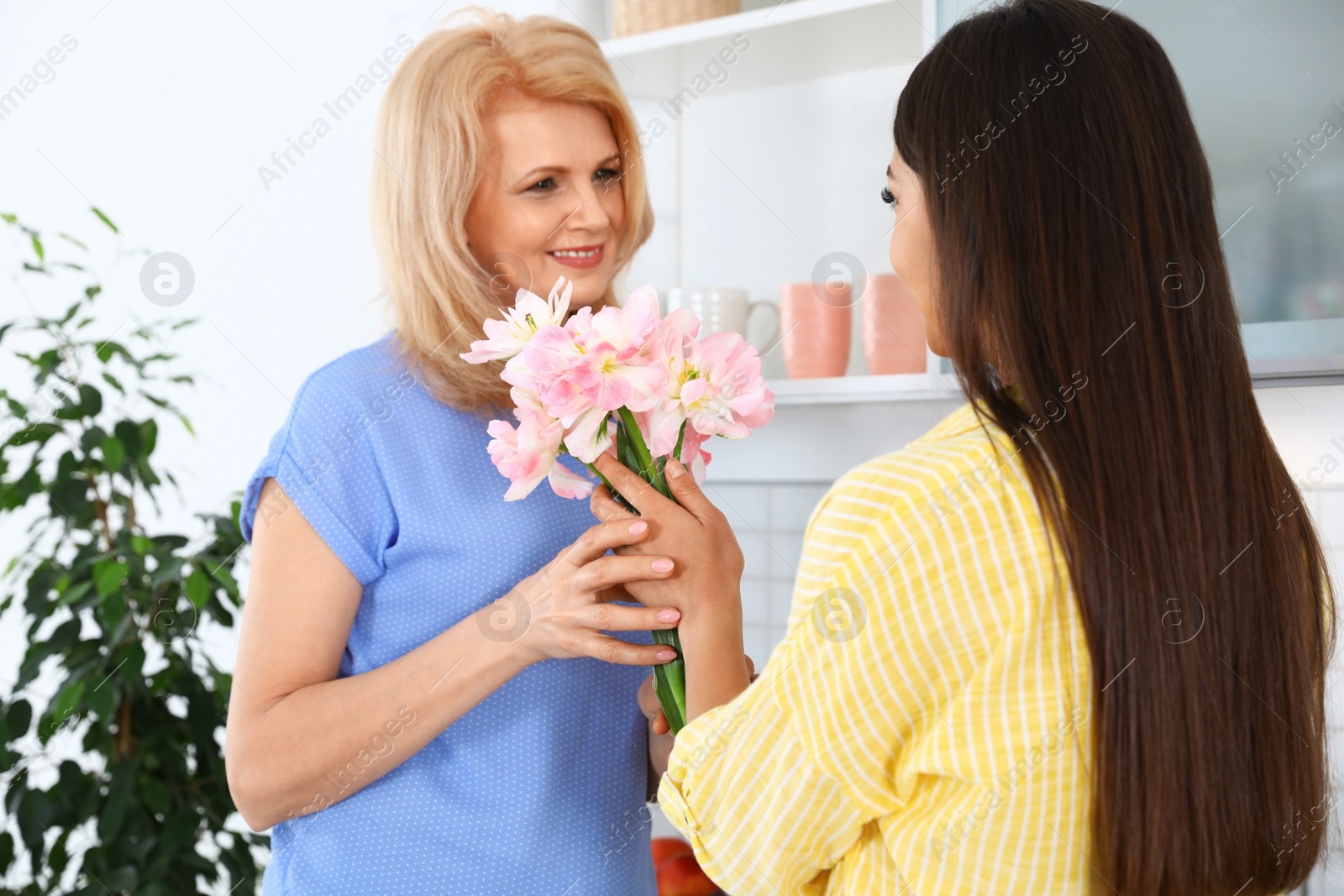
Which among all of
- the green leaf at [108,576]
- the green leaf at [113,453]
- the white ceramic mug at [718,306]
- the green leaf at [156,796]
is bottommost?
the green leaf at [156,796]

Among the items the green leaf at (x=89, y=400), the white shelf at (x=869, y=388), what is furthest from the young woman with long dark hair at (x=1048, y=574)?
the green leaf at (x=89, y=400)

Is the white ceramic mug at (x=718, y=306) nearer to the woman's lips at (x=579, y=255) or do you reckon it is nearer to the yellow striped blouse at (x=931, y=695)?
the woman's lips at (x=579, y=255)

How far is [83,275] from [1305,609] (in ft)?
7.72

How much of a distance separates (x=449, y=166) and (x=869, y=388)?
1.99 feet

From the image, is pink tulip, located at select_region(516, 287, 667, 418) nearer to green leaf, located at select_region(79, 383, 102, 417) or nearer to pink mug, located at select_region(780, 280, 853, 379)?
pink mug, located at select_region(780, 280, 853, 379)

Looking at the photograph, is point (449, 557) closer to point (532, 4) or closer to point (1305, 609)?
point (1305, 609)

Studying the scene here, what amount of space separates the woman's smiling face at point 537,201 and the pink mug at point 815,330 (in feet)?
1.36

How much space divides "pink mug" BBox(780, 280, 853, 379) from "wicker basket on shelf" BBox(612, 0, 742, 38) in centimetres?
41

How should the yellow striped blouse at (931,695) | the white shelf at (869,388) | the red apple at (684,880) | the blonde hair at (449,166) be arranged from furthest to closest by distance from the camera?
the red apple at (684,880) → the white shelf at (869,388) → the blonde hair at (449,166) → the yellow striped blouse at (931,695)

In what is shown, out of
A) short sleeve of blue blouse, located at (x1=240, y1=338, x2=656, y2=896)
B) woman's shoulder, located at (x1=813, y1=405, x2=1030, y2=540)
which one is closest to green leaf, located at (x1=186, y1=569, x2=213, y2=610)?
short sleeve of blue blouse, located at (x1=240, y1=338, x2=656, y2=896)

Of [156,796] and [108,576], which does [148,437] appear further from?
[156,796]

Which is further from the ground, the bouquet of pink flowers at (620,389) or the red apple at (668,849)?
the bouquet of pink flowers at (620,389)

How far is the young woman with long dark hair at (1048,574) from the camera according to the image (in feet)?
1.89

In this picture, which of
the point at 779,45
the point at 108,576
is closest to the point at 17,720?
the point at 108,576
